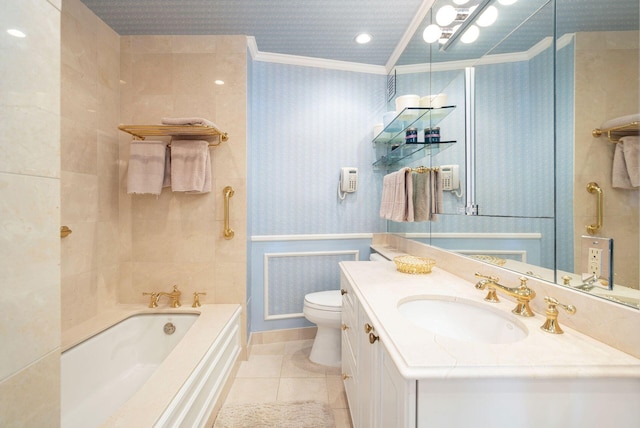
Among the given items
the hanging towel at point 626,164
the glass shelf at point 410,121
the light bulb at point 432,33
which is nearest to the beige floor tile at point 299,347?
the glass shelf at point 410,121

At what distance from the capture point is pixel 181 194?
6.77 ft

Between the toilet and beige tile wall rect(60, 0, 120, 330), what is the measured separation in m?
1.44

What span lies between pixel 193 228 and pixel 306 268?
100 cm

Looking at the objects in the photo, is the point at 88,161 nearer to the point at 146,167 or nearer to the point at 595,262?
the point at 146,167

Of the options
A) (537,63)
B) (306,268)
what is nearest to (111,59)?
(306,268)

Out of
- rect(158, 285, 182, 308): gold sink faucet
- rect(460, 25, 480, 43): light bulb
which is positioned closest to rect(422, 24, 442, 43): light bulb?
rect(460, 25, 480, 43): light bulb

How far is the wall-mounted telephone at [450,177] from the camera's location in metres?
1.51

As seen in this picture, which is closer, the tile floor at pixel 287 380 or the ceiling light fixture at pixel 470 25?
the ceiling light fixture at pixel 470 25

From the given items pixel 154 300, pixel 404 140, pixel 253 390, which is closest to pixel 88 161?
pixel 154 300

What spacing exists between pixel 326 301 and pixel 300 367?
0.53m

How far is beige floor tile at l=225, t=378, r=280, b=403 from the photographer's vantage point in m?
1.70

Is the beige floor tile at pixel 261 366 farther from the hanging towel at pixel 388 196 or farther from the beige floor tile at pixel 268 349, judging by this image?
the hanging towel at pixel 388 196

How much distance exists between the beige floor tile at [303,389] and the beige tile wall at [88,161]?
4.47ft

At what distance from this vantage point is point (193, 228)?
81.8 inches
